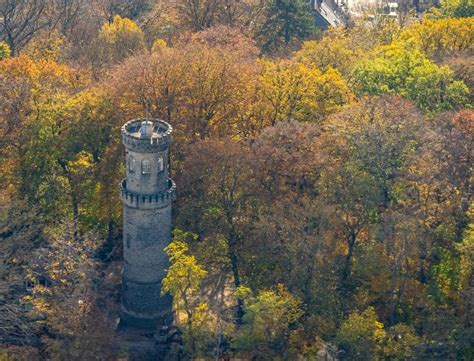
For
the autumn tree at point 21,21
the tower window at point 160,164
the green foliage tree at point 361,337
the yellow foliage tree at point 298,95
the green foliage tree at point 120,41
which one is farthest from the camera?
the autumn tree at point 21,21

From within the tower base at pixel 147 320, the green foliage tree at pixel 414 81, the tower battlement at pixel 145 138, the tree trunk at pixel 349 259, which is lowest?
the tower base at pixel 147 320

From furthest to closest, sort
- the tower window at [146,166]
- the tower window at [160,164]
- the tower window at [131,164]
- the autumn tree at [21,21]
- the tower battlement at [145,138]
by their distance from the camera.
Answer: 1. the autumn tree at [21,21]
2. the tower window at [160,164]
3. the tower window at [131,164]
4. the tower window at [146,166]
5. the tower battlement at [145,138]

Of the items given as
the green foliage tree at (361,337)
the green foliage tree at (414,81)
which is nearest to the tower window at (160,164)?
the green foliage tree at (361,337)

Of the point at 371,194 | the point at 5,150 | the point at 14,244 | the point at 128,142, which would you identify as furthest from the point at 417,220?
the point at 5,150

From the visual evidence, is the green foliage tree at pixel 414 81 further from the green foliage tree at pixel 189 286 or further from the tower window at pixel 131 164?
the green foliage tree at pixel 189 286

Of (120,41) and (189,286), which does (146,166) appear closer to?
(189,286)
